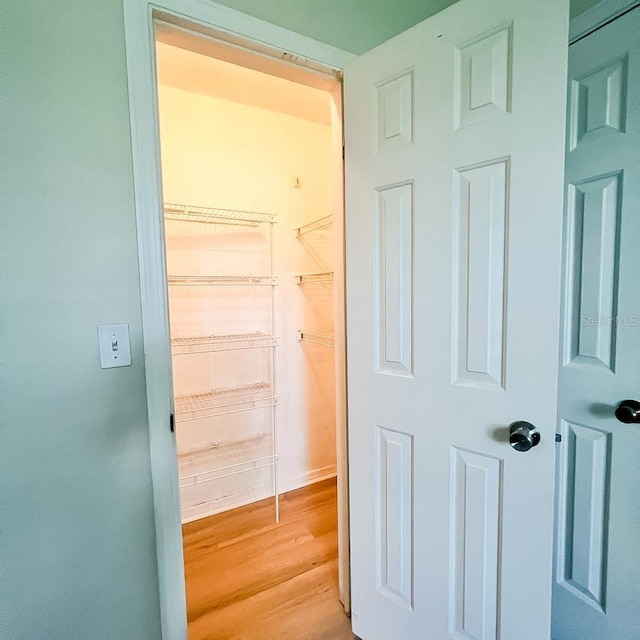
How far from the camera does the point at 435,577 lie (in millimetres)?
1023

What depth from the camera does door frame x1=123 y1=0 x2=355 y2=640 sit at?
897 mm

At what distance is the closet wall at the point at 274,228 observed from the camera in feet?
6.28

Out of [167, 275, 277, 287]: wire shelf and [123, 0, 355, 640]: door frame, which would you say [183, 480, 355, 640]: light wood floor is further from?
[167, 275, 277, 287]: wire shelf

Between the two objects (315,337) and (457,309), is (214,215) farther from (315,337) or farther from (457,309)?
(457,309)

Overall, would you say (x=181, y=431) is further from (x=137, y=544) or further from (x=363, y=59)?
(x=363, y=59)

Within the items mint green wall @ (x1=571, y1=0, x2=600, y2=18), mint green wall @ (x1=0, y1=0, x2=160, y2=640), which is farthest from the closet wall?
mint green wall @ (x1=571, y1=0, x2=600, y2=18)

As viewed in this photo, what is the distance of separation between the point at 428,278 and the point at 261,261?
138 cm

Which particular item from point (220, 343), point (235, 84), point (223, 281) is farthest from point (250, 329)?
point (235, 84)

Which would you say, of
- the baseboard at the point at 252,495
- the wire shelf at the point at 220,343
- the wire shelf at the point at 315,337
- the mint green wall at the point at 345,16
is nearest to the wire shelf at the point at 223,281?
the wire shelf at the point at 220,343

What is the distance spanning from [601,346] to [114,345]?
1.40 m

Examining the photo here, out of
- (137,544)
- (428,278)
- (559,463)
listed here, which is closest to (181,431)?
(137,544)

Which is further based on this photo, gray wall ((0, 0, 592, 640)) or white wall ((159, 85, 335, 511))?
white wall ((159, 85, 335, 511))

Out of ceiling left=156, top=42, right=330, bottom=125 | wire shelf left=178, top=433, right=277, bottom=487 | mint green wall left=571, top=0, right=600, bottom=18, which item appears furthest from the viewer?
wire shelf left=178, top=433, right=277, bottom=487

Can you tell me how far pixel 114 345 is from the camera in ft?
2.97
